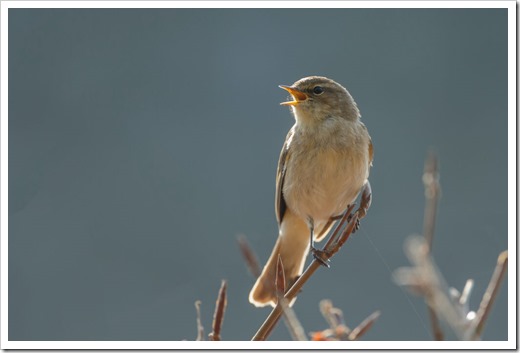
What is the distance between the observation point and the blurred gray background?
12.0 ft

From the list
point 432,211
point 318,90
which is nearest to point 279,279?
point 432,211

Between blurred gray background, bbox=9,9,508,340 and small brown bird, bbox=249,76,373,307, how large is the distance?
29.4 inches

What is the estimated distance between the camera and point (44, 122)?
159 inches

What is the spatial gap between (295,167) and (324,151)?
141mm

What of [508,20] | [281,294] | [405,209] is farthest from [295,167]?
[405,209]

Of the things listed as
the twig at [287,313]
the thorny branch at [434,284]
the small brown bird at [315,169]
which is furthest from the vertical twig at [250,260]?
the small brown bird at [315,169]

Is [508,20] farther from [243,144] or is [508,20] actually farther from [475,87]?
[243,144]

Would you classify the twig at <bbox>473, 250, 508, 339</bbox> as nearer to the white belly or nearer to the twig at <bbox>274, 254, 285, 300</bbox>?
the twig at <bbox>274, 254, 285, 300</bbox>

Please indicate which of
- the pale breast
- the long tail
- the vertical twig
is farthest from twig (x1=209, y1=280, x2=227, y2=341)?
the long tail

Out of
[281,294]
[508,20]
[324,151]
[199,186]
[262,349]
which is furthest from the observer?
[199,186]

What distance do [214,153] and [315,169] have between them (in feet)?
7.24

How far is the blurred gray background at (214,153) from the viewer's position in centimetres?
365

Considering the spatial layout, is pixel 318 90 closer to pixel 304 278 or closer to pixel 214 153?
pixel 304 278

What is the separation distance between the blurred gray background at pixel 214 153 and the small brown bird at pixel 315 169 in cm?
75
